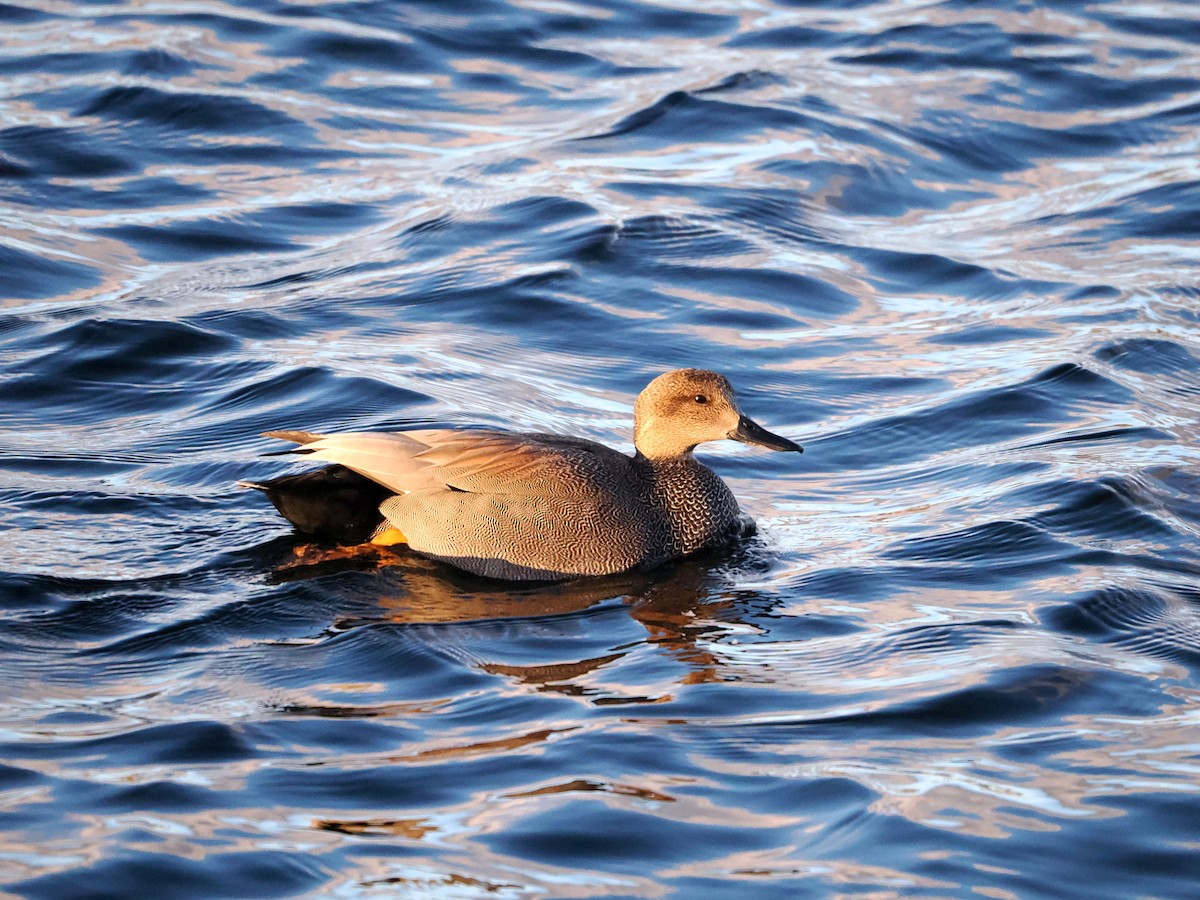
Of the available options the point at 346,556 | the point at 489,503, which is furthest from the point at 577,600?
the point at 346,556

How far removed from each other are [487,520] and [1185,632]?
2.73 meters

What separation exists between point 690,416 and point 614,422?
141 cm

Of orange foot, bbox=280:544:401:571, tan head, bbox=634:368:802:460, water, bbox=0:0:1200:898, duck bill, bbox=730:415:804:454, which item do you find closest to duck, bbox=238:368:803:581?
orange foot, bbox=280:544:401:571

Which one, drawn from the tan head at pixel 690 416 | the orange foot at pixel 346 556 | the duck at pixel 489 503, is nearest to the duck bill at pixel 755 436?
the tan head at pixel 690 416

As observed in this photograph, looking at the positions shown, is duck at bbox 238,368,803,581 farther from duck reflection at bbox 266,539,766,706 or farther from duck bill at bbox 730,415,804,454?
duck bill at bbox 730,415,804,454

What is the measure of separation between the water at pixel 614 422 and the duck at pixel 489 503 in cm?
14

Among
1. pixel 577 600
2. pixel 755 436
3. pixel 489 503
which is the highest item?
pixel 755 436

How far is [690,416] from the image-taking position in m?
7.46

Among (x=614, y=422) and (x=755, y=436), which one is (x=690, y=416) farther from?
(x=614, y=422)

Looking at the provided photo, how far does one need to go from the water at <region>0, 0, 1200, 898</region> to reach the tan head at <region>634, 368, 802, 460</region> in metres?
0.51

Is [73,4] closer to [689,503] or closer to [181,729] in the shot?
[689,503]

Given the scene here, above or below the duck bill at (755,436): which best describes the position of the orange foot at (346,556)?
below

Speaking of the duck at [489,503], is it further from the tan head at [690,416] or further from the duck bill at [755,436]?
the duck bill at [755,436]

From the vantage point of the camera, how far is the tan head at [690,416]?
739 centimetres
